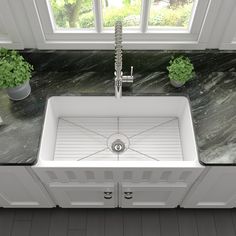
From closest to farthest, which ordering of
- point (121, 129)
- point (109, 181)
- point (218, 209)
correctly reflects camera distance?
point (109, 181) < point (121, 129) < point (218, 209)

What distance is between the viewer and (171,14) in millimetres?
1792

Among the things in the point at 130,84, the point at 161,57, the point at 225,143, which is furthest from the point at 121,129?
the point at 225,143

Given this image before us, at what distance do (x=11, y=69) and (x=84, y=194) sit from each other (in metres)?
0.90

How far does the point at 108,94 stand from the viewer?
1936 millimetres

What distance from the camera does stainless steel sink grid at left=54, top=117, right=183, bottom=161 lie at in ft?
6.52

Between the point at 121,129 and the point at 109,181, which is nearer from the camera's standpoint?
the point at 109,181

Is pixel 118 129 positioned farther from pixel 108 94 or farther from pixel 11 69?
pixel 11 69

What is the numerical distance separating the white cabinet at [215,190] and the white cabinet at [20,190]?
95 cm

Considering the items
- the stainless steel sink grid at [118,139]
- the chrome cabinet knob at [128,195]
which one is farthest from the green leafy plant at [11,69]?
the chrome cabinet knob at [128,195]

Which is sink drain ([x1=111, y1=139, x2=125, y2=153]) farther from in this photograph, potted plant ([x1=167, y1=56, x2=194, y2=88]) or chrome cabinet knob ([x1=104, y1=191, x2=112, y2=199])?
potted plant ([x1=167, y1=56, x2=194, y2=88])

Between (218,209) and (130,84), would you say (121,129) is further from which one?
(218,209)

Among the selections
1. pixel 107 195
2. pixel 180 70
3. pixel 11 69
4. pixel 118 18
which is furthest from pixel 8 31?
pixel 107 195

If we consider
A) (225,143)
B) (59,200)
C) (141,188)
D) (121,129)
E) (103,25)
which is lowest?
(59,200)

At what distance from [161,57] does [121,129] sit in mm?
514
